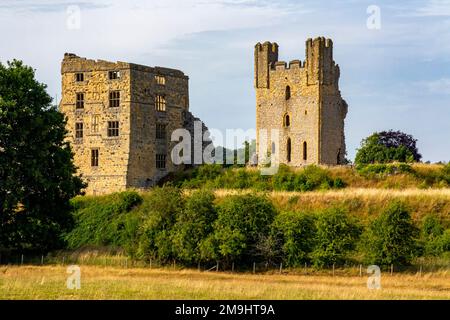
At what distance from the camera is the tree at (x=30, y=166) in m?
46.6

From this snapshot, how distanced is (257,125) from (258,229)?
34.3 meters

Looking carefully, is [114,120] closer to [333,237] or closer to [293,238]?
[293,238]

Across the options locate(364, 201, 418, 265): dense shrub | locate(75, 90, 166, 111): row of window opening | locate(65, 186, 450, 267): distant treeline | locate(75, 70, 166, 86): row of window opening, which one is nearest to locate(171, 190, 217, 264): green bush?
locate(65, 186, 450, 267): distant treeline

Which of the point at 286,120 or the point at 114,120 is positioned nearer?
the point at 114,120

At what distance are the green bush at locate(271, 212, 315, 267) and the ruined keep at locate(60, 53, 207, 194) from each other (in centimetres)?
2522

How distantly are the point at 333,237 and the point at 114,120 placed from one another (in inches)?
1169

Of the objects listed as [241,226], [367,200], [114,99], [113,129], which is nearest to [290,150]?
[113,129]

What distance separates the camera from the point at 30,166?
46.7m

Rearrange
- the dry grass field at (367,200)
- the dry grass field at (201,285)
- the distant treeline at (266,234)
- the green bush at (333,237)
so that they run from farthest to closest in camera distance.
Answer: the dry grass field at (367,200)
the distant treeline at (266,234)
the green bush at (333,237)
the dry grass field at (201,285)

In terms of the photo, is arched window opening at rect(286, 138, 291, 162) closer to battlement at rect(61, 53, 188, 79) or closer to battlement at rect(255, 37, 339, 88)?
battlement at rect(255, 37, 339, 88)

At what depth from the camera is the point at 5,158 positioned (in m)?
46.5

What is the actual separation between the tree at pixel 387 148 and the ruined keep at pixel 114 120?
2026 centimetres
